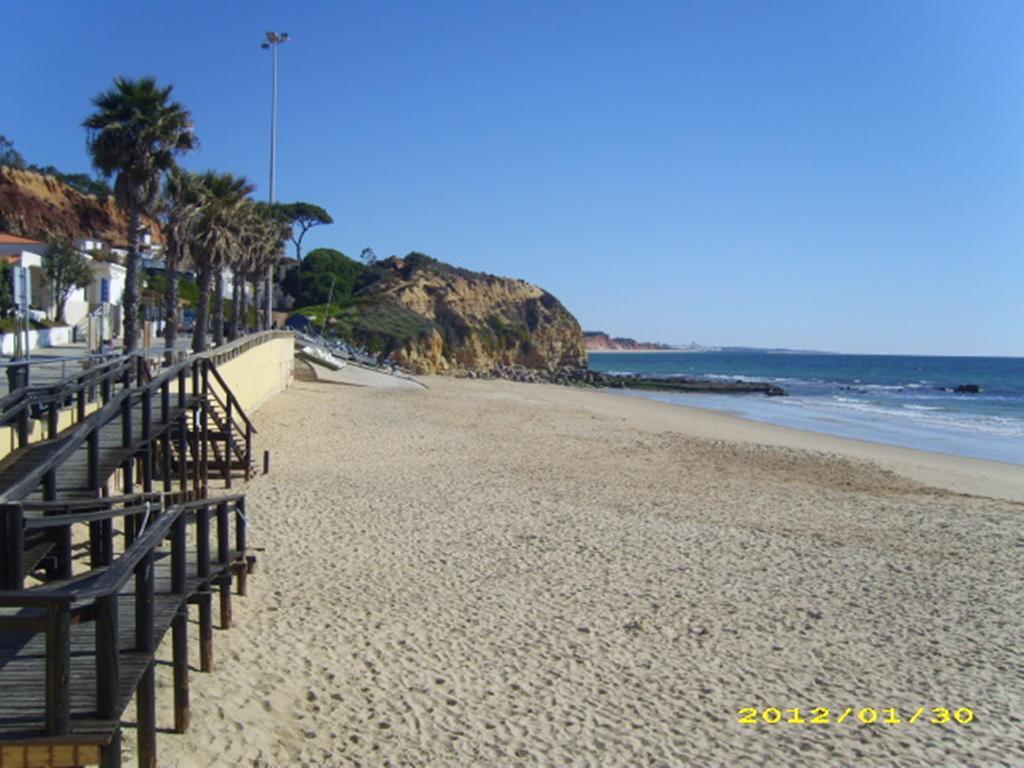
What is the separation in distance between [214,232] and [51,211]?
54.2 meters

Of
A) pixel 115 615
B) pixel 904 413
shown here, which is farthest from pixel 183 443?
pixel 904 413

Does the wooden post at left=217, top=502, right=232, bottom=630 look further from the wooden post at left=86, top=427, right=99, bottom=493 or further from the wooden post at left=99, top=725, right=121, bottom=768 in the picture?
the wooden post at left=99, top=725, right=121, bottom=768

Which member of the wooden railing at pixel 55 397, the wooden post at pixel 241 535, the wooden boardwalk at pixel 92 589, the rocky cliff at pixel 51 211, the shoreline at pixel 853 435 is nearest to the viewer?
the wooden boardwalk at pixel 92 589

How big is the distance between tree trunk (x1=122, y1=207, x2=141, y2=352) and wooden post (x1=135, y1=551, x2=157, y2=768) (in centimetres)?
1758

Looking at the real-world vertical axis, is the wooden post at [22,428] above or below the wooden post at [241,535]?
above

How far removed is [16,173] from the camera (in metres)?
72.0

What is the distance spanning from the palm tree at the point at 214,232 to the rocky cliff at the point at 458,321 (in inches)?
1346

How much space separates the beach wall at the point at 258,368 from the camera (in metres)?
22.0

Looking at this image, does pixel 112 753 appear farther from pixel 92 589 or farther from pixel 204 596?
pixel 204 596

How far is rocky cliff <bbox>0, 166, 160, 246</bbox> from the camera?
68.6m

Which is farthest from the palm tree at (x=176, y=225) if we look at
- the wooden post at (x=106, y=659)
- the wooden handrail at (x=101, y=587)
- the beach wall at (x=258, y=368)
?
the wooden post at (x=106, y=659)

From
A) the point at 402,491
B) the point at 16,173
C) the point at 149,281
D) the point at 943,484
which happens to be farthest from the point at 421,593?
the point at 16,173

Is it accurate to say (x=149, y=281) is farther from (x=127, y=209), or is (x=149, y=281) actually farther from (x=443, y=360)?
(x=127, y=209)

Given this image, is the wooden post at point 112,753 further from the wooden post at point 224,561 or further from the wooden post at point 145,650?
the wooden post at point 224,561
